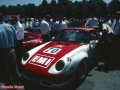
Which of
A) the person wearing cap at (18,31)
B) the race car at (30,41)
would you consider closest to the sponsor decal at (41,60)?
the person wearing cap at (18,31)

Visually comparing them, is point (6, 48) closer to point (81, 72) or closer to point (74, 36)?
point (81, 72)

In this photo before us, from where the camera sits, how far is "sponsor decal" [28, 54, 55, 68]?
143 inches

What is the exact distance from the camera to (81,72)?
4062 mm

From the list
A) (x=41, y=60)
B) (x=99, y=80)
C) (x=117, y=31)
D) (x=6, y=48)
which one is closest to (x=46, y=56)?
(x=41, y=60)

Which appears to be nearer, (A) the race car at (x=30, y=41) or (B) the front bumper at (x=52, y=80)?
(B) the front bumper at (x=52, y=80)

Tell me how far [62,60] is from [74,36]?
1389 millimetres

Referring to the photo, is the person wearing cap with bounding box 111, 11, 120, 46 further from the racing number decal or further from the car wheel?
the racing number decal

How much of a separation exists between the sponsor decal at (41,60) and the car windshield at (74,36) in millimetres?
1197

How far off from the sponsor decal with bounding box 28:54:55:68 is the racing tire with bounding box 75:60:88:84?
0.72 metres

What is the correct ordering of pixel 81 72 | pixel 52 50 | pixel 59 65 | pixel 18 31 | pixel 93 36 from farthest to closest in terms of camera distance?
pixel 93 36
pixel 18 31
pixel 52 50
pixel 81 72
pixel 59 65

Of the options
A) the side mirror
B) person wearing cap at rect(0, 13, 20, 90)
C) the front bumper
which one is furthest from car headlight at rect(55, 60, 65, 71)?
the side mirror

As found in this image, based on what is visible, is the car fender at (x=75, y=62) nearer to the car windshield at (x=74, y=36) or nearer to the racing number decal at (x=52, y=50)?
the racing number decal at (x=52, y=50)

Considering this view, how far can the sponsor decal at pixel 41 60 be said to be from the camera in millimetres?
3641

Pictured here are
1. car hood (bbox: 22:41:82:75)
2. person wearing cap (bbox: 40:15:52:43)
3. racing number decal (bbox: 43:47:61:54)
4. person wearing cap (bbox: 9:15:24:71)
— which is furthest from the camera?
person wearing cap (bbox: 40:15:52:43)
